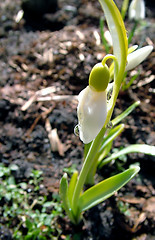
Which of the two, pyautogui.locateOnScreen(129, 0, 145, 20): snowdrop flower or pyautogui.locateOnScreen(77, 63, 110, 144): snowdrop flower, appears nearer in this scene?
pyautogui.locateOnScreen(77, 63, 110, 144): snowdrop flower

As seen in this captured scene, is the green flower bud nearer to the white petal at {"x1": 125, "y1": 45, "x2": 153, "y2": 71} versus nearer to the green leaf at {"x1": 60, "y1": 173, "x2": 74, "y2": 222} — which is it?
the white petal at {"x1": 125, "y1": 45, "x2": 153, "y2": 71}

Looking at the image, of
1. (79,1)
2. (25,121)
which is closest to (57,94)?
(25,121)

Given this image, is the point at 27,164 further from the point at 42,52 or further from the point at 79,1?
the point at 79,1

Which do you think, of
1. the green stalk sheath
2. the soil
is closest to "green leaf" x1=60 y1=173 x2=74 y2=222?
the green stalk sheath

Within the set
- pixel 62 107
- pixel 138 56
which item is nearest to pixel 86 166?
pixel 138 56

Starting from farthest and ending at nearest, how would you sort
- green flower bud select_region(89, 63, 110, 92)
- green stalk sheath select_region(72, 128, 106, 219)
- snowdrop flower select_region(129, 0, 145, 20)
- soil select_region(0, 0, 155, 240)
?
snowdrop flower select_region(129, 0, 145, 20)
soil select_region(0, 0, 155, 240)
green stalk sheath select_region(72, 128, 106, 219)
green flower bud select_region(89, 63, 110, 92)

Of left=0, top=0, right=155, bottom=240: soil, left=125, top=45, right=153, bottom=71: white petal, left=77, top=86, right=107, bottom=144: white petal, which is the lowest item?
left=0, top=0, right=155, bottom=240: soil
